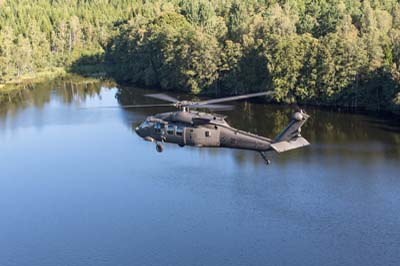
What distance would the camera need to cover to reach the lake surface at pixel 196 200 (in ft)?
111

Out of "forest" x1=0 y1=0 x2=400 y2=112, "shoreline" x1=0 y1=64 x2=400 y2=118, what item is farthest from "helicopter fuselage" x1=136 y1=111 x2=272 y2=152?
"shoreline" x1=0 y1=64 x2=400 y2=118

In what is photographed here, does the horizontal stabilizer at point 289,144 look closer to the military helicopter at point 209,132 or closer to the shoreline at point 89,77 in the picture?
the military helicopter at point 209,132

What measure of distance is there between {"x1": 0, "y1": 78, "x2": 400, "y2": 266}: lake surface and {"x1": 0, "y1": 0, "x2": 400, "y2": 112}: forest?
8.11m

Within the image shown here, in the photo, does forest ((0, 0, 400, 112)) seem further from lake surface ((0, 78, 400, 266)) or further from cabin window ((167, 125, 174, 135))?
cabin window ((167, 125, 174, 135))

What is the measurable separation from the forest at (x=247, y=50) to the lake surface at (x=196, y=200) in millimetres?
8106

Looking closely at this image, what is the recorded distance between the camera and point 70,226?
121ft

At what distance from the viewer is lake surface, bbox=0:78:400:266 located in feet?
111

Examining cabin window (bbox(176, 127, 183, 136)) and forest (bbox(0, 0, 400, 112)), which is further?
forest (bbox(0, 0, 400, 112))

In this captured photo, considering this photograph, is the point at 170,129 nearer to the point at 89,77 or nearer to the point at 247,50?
the point at 247,50

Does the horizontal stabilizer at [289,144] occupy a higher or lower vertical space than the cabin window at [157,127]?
lower

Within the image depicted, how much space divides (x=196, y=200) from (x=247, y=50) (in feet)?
119

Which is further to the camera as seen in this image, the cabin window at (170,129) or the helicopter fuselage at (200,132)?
the cabin window at (170,129)

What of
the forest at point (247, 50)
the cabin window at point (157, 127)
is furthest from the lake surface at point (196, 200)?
the cabin window at point (157, 127)

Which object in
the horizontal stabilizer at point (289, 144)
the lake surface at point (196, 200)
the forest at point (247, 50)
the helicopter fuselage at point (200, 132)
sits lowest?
the lake surface at point (196, 200)
